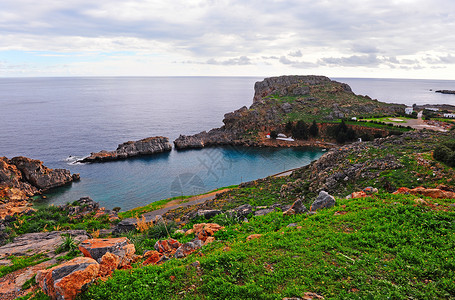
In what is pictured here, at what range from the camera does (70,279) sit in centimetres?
898

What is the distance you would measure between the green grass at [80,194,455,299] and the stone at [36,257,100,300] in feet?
1.36

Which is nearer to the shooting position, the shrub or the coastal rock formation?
the coastal rock formation

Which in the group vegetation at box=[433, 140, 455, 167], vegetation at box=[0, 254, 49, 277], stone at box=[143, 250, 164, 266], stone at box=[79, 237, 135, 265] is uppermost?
vegetation at box=[433, 140, 455, 167]

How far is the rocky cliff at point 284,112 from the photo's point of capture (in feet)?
284

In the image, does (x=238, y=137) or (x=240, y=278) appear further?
(x=238, y=137)

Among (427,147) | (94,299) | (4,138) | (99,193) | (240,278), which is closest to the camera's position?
(94,299)

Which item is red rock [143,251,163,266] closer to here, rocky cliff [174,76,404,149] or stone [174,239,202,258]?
stone [174,239,202,258]

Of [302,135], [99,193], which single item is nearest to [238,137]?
[302,135]

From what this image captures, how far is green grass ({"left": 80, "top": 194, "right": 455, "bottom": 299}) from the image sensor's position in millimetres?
8664

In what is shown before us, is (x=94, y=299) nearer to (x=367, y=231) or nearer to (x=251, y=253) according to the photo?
(x=251, y=253)

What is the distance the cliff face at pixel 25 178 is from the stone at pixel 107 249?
153 feet

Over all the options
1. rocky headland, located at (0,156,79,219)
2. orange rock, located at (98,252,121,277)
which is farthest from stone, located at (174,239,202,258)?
rocky headland, located at (0,156,79,219)

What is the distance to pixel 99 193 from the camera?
1954 inches

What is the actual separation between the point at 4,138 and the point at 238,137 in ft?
251
